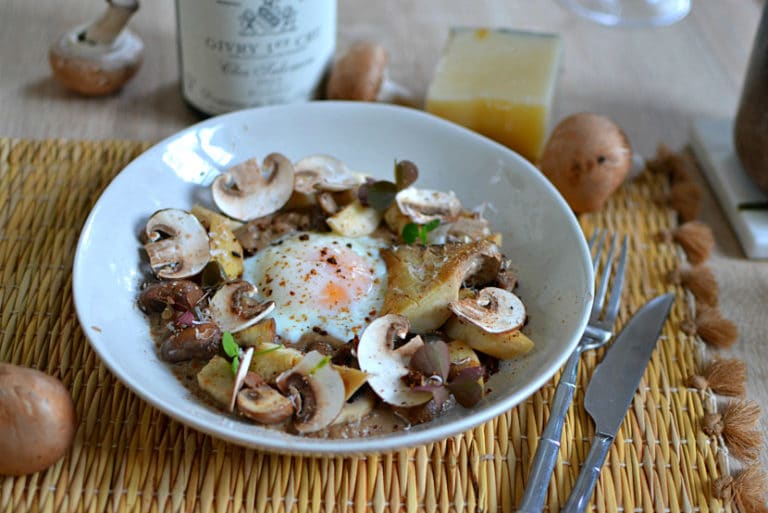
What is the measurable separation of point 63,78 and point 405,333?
3.98ft

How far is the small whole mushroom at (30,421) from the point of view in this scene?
3.62 ft

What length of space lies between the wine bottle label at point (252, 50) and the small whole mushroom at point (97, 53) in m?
0.16

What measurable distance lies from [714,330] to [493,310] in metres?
0.48

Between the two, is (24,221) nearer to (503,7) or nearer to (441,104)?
(441,104)

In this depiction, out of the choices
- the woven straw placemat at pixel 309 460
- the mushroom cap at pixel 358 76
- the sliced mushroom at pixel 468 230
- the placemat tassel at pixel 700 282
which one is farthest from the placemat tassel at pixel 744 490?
the mushroom cap at pixel 358 76

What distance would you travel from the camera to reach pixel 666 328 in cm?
155

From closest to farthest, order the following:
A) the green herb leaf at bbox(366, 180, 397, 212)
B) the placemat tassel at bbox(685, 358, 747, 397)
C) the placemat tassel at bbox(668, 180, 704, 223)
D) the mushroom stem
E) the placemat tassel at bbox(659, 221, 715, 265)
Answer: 1. the placemat tassel at bbox(685, 358, 747, 397)
2. the green herb leaf at bbox(366, 180, 397, 212)
3. the placemat tassel at bbox(659, 221, 715, 265)
4. the placemat tassel at bbox(668, 180, 704, 223)
5. the mushroom stem

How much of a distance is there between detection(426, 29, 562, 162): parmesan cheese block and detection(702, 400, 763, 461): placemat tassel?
767mm

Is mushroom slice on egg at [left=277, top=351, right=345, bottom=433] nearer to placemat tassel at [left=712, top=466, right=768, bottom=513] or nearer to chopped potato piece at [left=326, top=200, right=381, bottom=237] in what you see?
chopped potato piece at [left=326, top=200, right=381, bottom=237]

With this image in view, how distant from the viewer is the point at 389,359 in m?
1.22

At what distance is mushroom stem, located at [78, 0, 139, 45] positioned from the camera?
193 centimetres

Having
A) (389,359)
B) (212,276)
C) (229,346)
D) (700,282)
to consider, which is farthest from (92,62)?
(700,282)

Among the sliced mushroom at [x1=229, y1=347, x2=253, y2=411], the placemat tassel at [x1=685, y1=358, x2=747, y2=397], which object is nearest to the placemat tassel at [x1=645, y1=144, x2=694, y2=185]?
the placemat tassel at [x1=685, y1=358, x2=747, y2=397]

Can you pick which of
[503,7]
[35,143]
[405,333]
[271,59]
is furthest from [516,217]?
[503,7]
